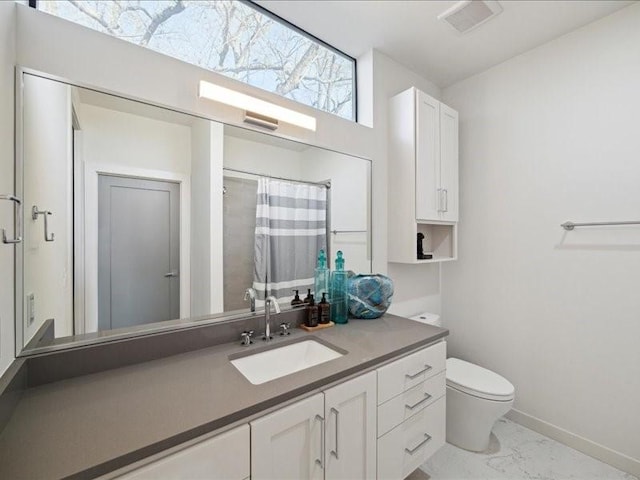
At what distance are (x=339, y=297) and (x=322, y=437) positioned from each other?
0.79 metres

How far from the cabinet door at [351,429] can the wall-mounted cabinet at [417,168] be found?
1093mm

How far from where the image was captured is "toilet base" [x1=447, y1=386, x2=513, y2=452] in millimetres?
1732

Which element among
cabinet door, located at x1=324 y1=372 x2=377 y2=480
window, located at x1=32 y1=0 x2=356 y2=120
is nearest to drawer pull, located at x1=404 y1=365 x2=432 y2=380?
cabinet door, located at x1=324 y1=372 x2=377 y2=480

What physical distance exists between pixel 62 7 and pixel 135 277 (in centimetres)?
110

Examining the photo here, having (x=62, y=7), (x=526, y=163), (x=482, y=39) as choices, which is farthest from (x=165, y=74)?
(x=526, y=163)

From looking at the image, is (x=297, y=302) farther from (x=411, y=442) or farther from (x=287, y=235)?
(x=411, y=442)

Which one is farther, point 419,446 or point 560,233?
point 560,233

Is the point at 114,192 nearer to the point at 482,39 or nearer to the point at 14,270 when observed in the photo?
the point at 14,270

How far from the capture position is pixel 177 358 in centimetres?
121

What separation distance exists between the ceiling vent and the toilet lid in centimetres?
220

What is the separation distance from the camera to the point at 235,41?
5.34 feet

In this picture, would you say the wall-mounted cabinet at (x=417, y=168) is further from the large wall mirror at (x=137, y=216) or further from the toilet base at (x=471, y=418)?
the toilet base at (x=471, y=418)

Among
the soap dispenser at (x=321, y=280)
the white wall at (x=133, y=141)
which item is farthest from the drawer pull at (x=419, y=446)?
the white wall at (x=133, y=141)

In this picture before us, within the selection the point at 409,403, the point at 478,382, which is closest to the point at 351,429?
the point at 409,403
